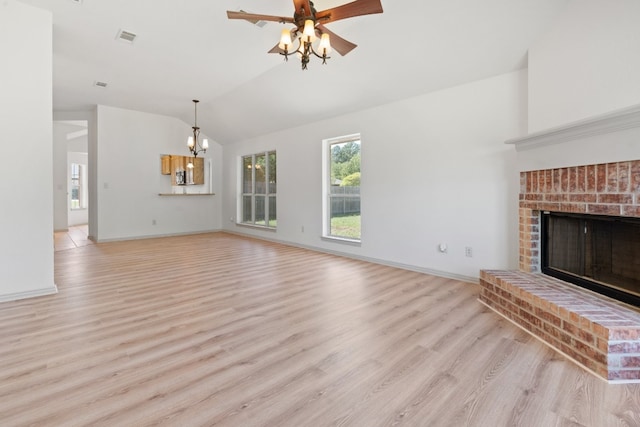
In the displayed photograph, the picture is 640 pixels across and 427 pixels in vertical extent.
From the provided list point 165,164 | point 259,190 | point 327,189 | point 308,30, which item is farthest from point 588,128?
point 165,164

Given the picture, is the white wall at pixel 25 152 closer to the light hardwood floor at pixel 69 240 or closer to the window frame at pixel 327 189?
the light hardwood floor at pixel 69 240

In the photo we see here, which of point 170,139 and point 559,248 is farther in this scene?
point 170,139

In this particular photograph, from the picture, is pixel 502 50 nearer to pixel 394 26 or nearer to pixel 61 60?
pixel 394 26

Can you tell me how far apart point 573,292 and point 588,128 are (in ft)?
4.16

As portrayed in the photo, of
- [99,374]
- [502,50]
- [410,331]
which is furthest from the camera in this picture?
[502,50]

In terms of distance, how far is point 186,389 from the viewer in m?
1.66

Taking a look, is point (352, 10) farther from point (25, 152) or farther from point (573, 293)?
point (25, 152)

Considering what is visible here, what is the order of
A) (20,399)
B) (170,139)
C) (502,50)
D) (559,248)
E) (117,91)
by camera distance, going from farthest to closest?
(170,139)
(117,91)
(502,50)
(559,248)
(20,399)

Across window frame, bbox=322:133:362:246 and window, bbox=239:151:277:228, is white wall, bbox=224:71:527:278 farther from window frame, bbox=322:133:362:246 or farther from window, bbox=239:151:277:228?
window, bbox=239:151:277:228

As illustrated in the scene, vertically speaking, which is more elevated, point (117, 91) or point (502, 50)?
point (117, 91)

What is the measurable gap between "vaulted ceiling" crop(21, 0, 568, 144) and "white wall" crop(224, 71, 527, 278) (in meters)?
0.25

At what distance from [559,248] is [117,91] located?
7.09 m

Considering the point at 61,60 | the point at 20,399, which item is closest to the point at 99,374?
the point at 20,399

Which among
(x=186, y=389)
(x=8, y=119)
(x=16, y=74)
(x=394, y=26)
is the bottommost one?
(x=186, y=389)
